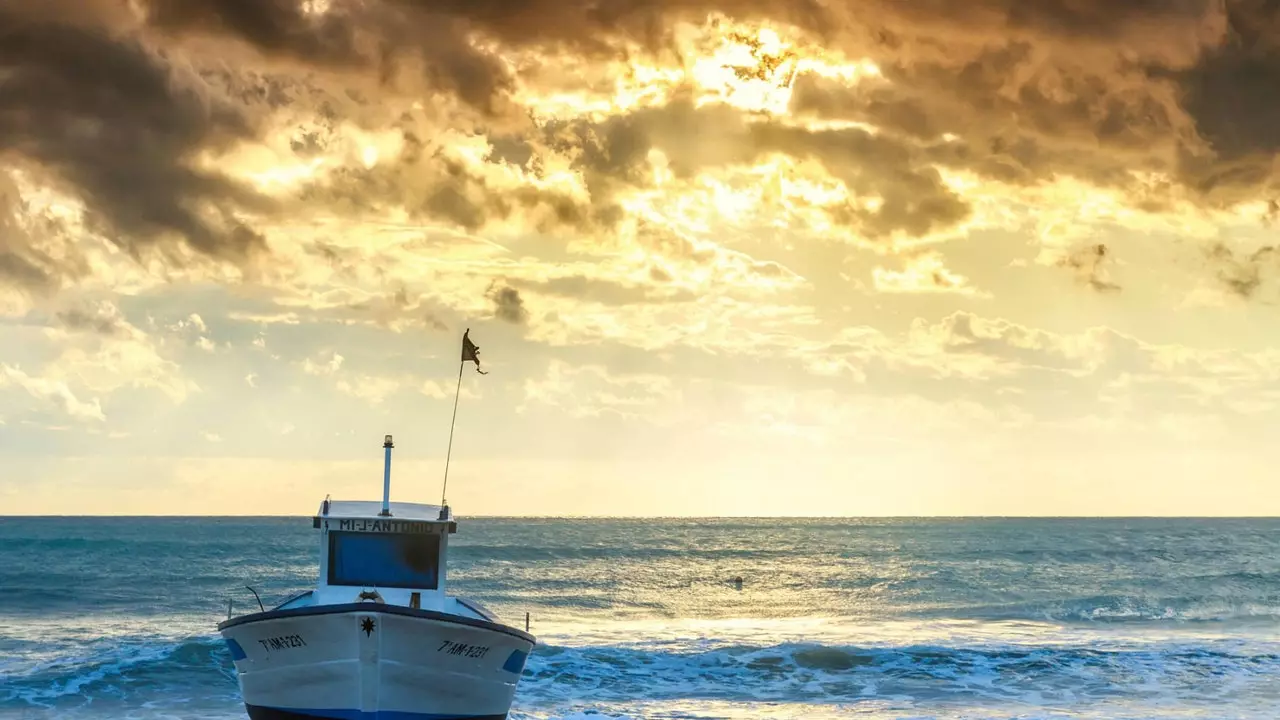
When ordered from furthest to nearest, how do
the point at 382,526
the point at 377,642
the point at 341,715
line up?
1. the point at 382,526
2. the point at 341,715
3. the point at 377,642

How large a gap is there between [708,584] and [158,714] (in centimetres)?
4503

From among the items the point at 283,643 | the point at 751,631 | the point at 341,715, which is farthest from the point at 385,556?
the point at 751,631

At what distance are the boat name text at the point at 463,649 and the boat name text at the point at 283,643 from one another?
208cm

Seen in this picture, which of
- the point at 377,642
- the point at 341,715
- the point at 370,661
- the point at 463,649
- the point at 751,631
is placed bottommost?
the point at 751,631

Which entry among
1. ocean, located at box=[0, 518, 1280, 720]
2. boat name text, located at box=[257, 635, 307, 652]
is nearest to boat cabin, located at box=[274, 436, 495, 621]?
boat name text, located at box=[257, 635, 307, 652]

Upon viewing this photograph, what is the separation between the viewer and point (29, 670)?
107 ft

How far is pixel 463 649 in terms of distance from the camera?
18.7 meters

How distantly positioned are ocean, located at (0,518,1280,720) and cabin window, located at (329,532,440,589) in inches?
330

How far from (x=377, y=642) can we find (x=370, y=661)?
34 cm

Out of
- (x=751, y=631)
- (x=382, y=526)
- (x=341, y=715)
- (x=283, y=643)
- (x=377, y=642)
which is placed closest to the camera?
(x=377, y=642)

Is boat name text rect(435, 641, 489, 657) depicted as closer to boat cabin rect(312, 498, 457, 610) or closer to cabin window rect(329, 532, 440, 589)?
boat cabin rect(312, 498, 457, 610)

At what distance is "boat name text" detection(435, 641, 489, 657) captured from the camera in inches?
727

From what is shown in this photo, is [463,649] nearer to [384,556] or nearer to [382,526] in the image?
[384,556]

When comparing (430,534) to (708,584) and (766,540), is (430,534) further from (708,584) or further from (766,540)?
(766,540)
